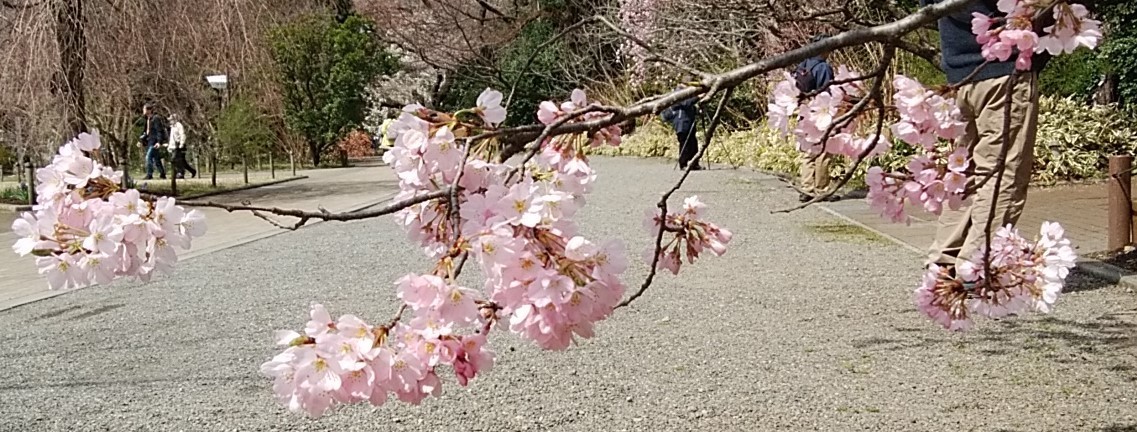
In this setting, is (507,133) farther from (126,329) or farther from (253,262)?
(253,262)

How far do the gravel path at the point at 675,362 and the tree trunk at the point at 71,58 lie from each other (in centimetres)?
595

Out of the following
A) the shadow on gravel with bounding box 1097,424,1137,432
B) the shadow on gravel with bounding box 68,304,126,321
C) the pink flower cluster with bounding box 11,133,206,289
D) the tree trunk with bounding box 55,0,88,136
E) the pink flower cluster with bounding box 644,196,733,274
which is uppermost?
the tree trunk with bounding box 55,0,88,136

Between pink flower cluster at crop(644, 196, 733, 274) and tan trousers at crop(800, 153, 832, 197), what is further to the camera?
tan trousers at crop(800, 153, 832, 197)

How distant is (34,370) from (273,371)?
3.41 m

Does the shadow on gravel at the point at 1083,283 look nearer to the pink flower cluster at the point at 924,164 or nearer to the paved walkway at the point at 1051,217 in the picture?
the paved walkway at the point at 1051,217

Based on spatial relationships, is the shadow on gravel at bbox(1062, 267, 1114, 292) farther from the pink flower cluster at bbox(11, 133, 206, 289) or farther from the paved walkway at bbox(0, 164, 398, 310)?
the pink flower cluster at bbox(11, 133, 206, 289)

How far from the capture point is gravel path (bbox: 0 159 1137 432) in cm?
347

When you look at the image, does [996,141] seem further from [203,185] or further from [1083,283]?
[203,185]

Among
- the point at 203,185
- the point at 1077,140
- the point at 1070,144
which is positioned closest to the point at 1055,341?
the point at 1070,144

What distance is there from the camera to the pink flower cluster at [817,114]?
2529 millimetres

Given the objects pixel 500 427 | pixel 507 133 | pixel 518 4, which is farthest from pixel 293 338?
pixel 518 4

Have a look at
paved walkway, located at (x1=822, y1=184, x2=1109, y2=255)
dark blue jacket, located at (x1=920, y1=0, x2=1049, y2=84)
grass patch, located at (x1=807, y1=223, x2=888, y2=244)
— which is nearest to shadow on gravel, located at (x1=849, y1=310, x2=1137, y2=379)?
dark blue jacket, located at (x1=920, y1=0, x2=1049, y2=84)

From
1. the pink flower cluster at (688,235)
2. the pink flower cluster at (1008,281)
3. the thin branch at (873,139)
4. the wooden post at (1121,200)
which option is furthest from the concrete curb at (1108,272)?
the pink flower cluster at (688,235)

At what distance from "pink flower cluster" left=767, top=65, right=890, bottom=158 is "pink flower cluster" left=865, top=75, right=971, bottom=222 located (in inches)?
3.7
